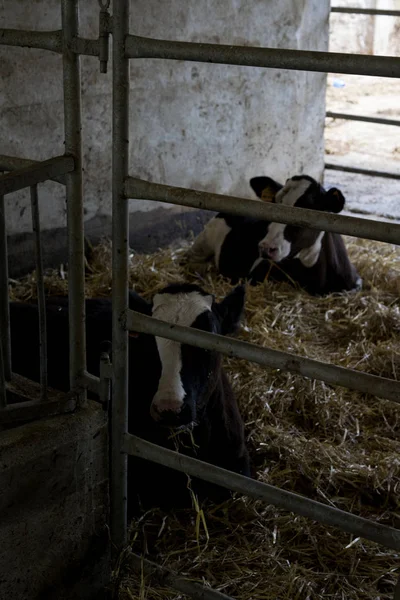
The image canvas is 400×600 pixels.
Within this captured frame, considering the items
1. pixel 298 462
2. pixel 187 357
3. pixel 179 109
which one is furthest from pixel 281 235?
pixel 187 357

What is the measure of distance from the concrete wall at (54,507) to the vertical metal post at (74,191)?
0.15m

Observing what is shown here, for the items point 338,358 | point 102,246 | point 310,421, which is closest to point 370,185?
point 102,246

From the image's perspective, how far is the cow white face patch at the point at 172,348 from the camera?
113 inches

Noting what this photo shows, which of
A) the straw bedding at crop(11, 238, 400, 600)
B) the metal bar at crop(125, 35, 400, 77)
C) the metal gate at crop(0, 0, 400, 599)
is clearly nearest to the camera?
the metal bar at crop(125, 35, 400, 77)

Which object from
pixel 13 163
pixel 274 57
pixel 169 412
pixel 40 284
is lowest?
pixel 169 412

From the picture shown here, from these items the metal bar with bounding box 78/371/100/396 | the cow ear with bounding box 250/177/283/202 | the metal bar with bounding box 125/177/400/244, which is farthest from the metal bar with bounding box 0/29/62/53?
the cow ear with bounding box 250/177/283/202

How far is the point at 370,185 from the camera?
886cm

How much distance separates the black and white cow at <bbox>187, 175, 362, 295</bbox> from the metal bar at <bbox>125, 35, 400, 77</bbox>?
132 inches

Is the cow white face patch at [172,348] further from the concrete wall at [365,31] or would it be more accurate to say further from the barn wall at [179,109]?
the concrete wall at [365,31]

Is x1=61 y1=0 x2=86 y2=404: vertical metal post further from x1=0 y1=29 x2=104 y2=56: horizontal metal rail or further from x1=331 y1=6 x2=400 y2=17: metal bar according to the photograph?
x1=331 y1=6 x2=400 y2=17: metal bar

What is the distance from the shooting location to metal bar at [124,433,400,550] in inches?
81.9

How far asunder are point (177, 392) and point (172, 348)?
0.22 m

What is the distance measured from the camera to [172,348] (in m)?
3.08

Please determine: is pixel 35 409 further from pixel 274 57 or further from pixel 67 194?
pixel 274 57
